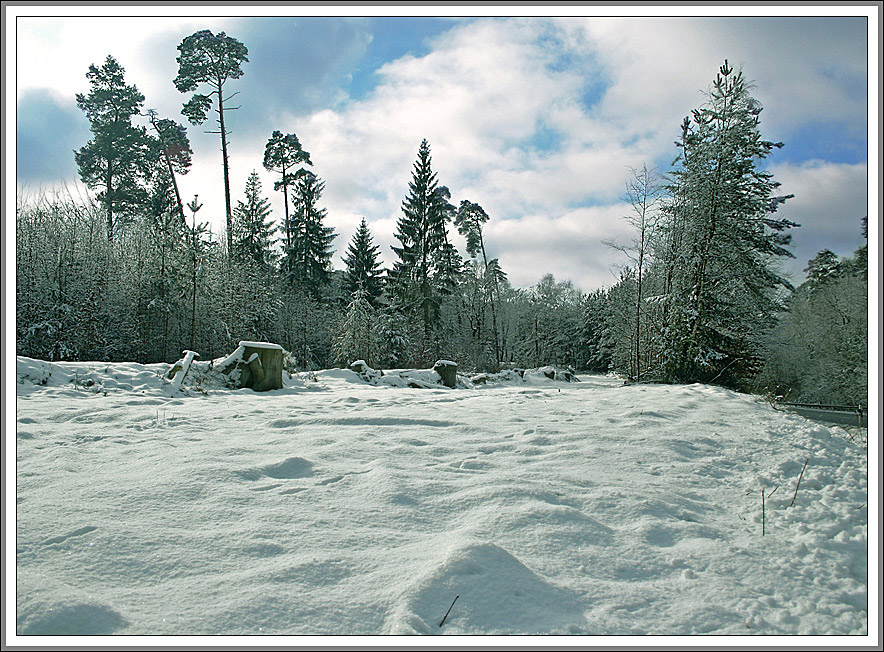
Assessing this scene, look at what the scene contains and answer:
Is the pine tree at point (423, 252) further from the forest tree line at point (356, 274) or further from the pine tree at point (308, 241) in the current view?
the pine tree at point (308, 241)

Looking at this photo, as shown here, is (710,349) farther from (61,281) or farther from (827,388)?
(61,281)

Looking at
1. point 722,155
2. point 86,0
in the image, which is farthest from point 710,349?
point 86,0

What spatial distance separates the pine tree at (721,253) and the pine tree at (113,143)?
70.4 ft

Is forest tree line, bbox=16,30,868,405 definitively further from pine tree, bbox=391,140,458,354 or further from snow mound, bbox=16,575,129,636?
snow mound, bbox=16,575,129,636

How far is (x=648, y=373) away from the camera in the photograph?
12820 mm

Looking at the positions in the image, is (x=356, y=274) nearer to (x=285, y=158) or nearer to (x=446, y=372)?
(x=285, y=158)

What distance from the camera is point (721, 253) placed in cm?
1120

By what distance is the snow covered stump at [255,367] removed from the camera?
8.21m

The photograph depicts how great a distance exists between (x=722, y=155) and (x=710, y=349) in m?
4.64

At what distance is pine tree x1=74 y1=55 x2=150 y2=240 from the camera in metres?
20.5

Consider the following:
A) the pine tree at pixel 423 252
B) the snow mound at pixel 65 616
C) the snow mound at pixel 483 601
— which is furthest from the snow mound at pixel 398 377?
the pine tree at pixel 423 252

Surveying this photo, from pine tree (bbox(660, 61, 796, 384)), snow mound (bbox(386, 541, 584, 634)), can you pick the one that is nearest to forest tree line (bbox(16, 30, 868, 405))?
pine tree (bbox(660, 61, 796, 384))

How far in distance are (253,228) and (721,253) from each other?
23682mm

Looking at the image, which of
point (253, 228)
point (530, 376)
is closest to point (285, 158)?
point (253, 228)
